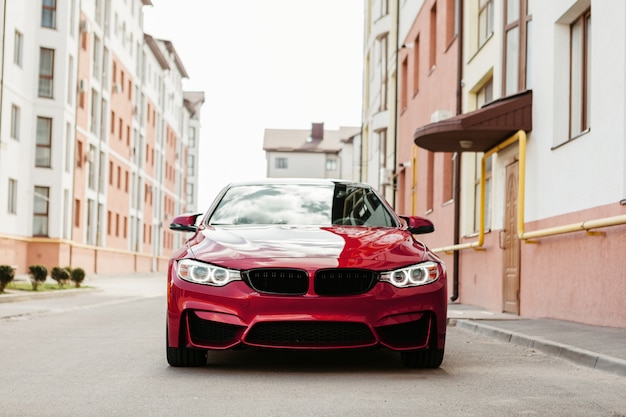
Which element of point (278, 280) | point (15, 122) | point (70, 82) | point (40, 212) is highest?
point (70, 82)

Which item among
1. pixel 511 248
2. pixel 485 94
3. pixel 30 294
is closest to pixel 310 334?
pixel 511 248

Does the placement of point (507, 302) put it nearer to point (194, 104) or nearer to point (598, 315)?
point (598, 315)

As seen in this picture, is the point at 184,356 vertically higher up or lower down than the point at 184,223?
lower down

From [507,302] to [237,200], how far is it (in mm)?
8524

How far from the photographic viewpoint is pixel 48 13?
4047cm

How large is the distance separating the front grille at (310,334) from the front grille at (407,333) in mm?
119

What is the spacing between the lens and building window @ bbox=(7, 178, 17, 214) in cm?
3695

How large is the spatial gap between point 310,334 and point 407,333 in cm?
74

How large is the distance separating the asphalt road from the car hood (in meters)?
0.83

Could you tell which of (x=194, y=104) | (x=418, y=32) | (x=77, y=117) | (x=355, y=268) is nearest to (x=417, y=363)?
(x=355, y=268)

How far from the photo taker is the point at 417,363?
7.23 m

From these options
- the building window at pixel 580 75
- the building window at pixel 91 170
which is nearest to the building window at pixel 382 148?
the building window at pixel 91 170

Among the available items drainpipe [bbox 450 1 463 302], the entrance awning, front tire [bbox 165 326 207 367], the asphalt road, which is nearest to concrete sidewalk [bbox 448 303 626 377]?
the asphalt road

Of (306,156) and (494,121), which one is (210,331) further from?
(306,156)
